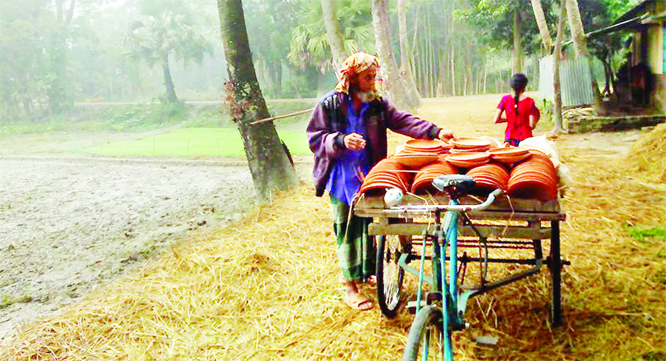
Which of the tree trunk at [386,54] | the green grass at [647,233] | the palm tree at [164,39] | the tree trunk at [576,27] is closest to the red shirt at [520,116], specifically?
the green grass at [647,233]

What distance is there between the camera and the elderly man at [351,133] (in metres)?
3.10

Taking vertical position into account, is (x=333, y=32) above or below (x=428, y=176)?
above

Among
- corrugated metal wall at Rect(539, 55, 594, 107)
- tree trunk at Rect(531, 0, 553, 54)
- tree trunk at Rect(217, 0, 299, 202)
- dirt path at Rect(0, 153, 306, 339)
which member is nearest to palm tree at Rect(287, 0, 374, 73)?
corrugated metal wall at Rect(539, 55, 594, 107)

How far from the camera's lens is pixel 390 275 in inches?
138

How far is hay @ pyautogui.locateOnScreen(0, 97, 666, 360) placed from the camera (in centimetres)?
297

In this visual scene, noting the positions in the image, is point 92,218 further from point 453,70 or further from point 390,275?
point 453,70

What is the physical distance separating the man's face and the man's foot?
4.31 ft

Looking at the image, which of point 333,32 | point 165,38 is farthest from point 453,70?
point 333,32

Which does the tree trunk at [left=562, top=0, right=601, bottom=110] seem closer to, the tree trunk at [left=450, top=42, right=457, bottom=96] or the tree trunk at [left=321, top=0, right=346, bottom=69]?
the tree trunk at [left=321, top=0, right=346, bottom=69]

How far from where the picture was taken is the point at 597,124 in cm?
1045

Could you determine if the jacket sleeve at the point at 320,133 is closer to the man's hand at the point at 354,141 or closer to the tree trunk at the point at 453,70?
the man's hand at the point at 354,141

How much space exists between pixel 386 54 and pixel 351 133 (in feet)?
42.5

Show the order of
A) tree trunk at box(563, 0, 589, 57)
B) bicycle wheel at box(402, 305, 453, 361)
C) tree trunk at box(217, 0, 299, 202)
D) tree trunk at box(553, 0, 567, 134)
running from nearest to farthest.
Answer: bicycle wheel at box(402, 305, 453, 361) → tree trunk at box(217, 0, 299, 202) → tree trunk at box(553, 0, 567, 134) → tree trunk at box(563, 0, 589, 57)

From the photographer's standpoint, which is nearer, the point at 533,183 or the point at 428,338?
the point at 428,338
